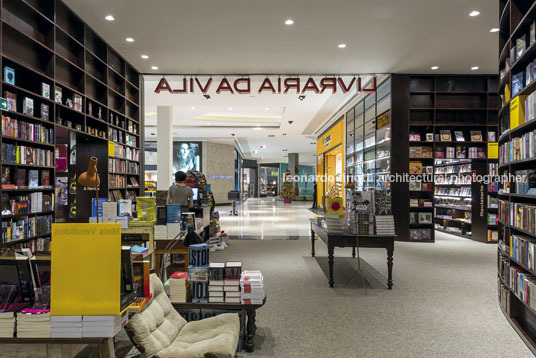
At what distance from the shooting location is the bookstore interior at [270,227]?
2061 mm

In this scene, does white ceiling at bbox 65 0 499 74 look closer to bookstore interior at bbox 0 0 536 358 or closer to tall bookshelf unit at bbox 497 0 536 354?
bookstore interior at bbox 0 0 536 358

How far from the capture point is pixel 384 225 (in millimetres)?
4340

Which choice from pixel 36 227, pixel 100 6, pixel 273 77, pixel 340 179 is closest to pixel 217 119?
pixel 340 179

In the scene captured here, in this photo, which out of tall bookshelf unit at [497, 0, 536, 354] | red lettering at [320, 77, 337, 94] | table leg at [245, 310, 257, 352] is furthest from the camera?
red lettering at [320, 77, 337, 94]

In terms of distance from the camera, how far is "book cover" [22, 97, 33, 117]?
4055 mm

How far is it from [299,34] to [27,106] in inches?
164

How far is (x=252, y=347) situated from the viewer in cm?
267

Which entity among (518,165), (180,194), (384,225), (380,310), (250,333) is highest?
(518,165)

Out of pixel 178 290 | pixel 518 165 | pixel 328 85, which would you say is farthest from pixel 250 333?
pixel 328 85

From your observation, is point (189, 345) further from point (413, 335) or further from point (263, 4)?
point (263, 4)

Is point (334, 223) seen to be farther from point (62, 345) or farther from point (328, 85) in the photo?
point (328, 85)

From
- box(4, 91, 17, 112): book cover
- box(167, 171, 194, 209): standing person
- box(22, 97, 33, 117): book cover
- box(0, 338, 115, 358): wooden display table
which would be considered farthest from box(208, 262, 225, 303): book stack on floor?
box(22, 97, 33, 117): book cover

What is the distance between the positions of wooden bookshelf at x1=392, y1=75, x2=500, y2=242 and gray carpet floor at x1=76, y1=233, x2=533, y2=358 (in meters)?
1.80

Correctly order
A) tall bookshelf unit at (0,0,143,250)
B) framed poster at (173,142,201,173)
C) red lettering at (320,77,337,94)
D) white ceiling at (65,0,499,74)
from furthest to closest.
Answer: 1. framed poster at (173,142,201,173)
2. red lettering at (320,77,337,94)
3. white ceiling at (65,0,499,74)
4. tall bookshelf unit at (0,0,143,250)
